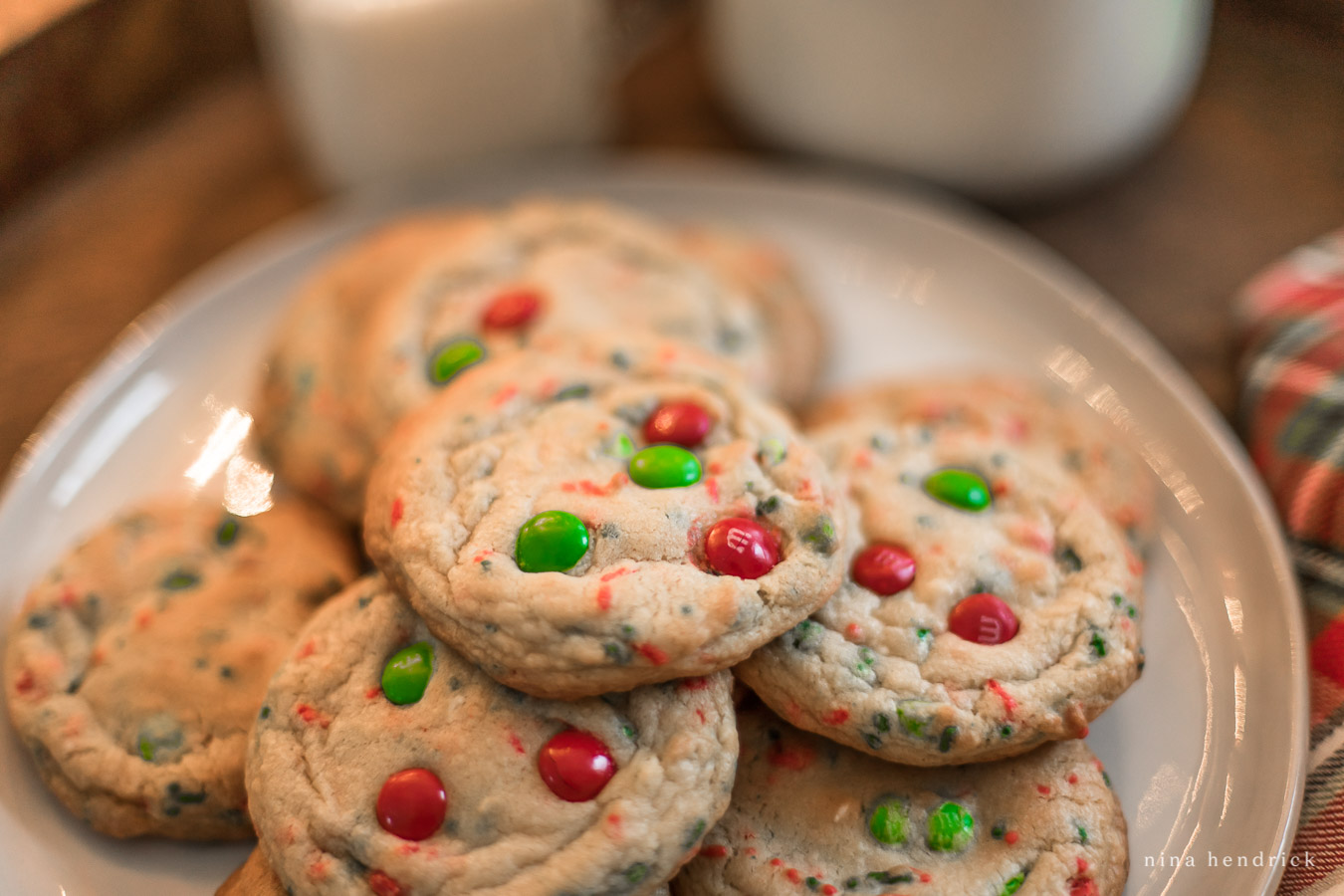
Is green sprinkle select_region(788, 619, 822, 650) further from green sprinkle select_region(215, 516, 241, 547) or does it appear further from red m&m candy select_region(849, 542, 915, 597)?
green sprinkle select_region(215, 516, 241, 547)

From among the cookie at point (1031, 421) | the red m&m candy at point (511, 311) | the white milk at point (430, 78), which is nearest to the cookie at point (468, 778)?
the red m&m candy at point (511, 311)

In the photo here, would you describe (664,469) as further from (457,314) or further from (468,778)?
(457,314)

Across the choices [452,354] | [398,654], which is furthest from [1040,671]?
[452,354]

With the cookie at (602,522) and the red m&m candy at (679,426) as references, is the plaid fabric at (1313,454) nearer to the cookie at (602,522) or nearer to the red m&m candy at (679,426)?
the cookie at (602,522)

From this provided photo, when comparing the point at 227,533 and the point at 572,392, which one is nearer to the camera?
the point at 572,392

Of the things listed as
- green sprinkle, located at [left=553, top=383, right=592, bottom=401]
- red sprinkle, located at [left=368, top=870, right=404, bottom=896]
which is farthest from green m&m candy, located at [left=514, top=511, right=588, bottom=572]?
red sprinkle, located at [left=368, top=870, right=404, bottom=896]

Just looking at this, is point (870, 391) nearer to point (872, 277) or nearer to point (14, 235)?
point (872, 277)

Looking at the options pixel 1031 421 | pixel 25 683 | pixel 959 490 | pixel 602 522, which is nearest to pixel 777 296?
pixel 1031 421
